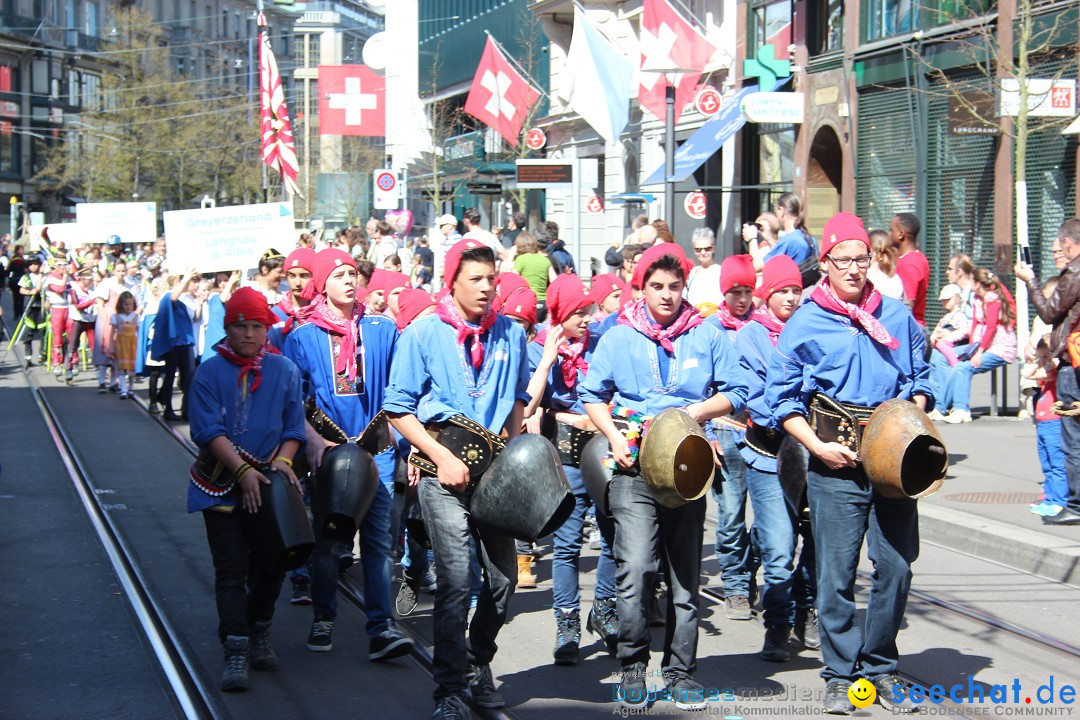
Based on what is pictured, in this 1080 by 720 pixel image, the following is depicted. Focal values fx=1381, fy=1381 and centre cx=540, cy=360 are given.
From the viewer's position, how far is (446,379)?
222 inches

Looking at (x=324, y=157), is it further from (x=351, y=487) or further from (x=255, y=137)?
(x=351, y=487)

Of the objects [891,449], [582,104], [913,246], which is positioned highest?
[582,104]

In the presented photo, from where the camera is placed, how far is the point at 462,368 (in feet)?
18.5

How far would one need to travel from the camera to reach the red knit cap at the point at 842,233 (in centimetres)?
567

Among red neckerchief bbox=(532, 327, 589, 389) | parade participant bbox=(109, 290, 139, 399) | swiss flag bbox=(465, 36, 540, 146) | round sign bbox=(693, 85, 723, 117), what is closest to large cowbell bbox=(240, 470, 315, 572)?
red neckerchief bbox=(532, 327, 589, 389)

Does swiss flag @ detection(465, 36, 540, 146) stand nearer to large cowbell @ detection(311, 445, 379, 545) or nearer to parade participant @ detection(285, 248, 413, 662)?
parade participant @ detection(285, 248, 413, 662)

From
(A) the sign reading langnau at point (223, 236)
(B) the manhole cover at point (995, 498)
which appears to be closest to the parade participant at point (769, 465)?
(B) the manhole cover at point (995, 498)

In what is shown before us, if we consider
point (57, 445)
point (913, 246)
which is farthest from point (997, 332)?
point (57, 445)

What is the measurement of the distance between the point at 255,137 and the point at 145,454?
50.5 metres

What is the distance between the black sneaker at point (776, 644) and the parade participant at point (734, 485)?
0.85 metres

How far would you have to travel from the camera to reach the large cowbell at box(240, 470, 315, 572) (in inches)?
241

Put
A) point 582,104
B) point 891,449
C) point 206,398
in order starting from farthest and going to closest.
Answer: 1. point 582,104
2. point 206,398
3. point 891,449

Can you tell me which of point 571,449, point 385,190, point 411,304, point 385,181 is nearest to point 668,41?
point 385,181

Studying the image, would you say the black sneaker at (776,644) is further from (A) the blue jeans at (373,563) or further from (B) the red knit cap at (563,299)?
(B) the red knit cap at (563,299)
